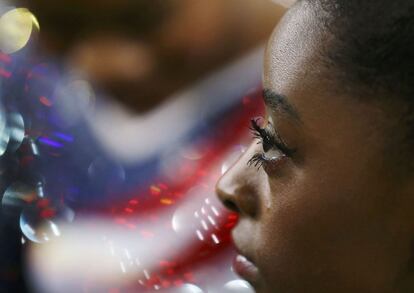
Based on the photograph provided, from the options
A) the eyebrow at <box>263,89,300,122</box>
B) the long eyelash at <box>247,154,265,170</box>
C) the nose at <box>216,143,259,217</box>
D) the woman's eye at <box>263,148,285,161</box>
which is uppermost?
the eyebrow at <box>263,89,300,122</box>

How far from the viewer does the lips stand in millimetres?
583

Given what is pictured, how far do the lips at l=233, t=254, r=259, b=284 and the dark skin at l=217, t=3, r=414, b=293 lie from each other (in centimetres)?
1

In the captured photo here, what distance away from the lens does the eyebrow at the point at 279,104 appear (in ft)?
1.75

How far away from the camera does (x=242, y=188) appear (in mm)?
A: 593

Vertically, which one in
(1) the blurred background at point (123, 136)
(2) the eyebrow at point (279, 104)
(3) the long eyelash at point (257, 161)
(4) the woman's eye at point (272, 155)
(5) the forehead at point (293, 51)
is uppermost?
(5) the forehead at point (293, 51)

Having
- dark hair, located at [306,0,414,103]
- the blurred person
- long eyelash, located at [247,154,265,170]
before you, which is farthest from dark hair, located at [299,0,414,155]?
the blurred person

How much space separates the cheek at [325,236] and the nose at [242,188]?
3 cm

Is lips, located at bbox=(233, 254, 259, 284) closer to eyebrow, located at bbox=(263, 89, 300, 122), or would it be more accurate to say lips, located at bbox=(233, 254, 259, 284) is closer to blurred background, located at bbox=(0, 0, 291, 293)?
eyebrow, located at bbox=(263, 89, 300, 122)

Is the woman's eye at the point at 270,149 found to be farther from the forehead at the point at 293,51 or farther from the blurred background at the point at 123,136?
the blurred background at the point at 123,136

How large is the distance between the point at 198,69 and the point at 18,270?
670 millimetres

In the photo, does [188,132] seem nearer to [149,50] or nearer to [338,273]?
[149,50]

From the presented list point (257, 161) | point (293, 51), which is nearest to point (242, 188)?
point (257, 161)

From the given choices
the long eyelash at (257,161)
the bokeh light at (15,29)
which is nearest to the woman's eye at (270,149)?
the long eyelash at (257,161)

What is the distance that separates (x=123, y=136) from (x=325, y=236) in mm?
828
